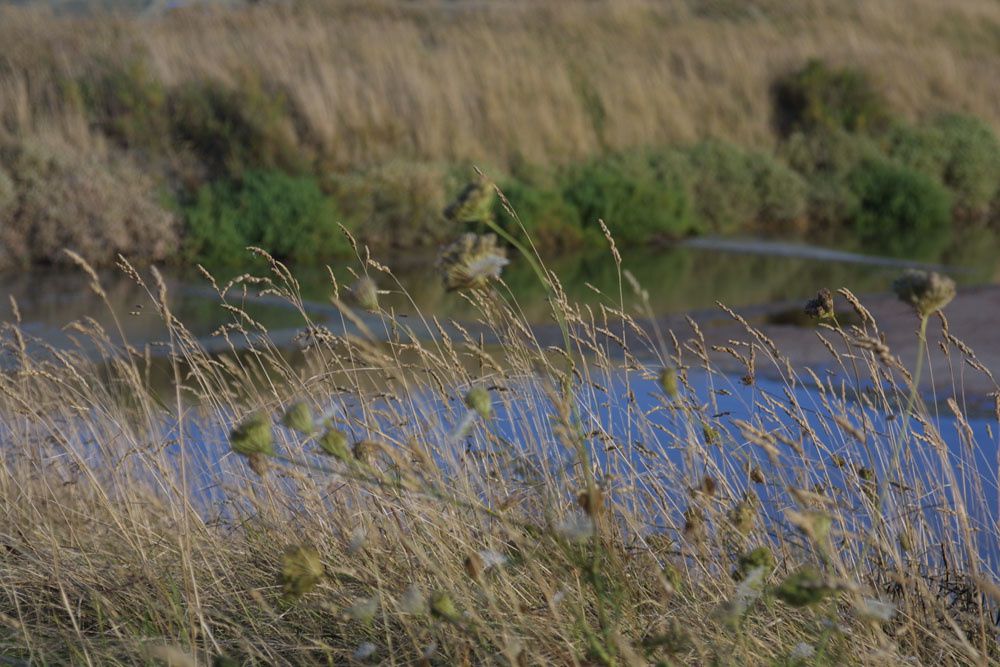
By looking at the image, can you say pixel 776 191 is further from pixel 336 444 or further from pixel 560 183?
pixel 336 444

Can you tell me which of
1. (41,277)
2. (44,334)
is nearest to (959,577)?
(44,334)

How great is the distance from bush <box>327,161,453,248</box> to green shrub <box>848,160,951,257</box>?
4.44 meters

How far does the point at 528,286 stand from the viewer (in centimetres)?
1098

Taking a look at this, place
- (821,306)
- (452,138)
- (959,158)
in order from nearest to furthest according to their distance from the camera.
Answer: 1. (821,306)
2. (452,138)
3. (959,158)

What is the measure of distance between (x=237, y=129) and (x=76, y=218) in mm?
2353

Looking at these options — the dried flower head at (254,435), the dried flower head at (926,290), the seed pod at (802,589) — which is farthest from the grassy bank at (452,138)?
the seed pod at (802,589)

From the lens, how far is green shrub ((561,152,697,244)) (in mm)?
13086

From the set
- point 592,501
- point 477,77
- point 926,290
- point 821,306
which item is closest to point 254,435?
point 592,501

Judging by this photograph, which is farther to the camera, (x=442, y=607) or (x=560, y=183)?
(x=560, y=183)

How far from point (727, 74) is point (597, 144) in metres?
2.82

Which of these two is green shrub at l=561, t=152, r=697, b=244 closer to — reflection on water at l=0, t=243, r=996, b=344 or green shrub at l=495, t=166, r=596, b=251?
green shrub at l=495, t=166, r=596, b=251

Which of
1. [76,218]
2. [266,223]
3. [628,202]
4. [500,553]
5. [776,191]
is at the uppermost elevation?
[500,553]

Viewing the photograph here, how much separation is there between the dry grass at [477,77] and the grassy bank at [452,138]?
0.11 ft

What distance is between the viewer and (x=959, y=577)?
3506 mm
